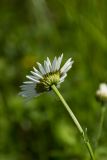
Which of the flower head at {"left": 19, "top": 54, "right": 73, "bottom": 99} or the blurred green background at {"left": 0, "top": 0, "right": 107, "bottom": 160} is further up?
the blurred green background at {"left": 0, "top": 0, "right": 107, "bottom": 160}

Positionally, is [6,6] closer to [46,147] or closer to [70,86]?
[70,86]

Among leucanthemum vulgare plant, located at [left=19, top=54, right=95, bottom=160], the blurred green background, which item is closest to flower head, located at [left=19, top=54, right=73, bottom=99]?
leucanthemum vulgare plant, located at [left=19, top=54, right=95, bottom=160]

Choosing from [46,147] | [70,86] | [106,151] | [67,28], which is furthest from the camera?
[67,28]

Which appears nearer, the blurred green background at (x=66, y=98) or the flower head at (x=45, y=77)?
the flower head at (x=45, y=77)

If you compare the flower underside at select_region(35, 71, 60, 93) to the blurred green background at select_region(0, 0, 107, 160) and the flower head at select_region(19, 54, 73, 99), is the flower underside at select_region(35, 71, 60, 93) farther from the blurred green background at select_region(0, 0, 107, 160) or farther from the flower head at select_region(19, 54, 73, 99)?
the blurred green background at select_region(0, 0, 107, 160)

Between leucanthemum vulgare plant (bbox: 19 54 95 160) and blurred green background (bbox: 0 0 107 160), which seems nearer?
leucanthemum vulgare plant (bbox: 19 54 95 160)

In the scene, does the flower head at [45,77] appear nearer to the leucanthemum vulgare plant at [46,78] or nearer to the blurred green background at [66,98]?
the leucanthemum vulgare plant at [46,78]

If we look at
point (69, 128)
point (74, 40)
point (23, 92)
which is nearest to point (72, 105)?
point (69, 128)

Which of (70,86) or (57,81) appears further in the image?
(70,86)

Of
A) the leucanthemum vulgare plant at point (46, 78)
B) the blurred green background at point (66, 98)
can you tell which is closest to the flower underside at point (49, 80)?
the leucanthemum vulgare plant at point (46, 78)
